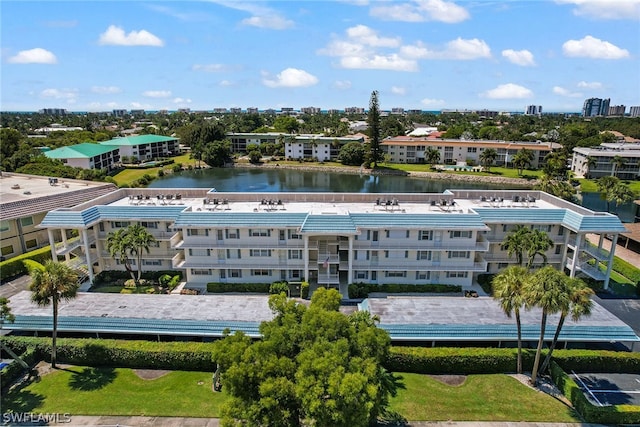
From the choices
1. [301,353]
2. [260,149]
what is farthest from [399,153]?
[301,353]

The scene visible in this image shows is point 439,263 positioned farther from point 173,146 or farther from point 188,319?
point 173,146

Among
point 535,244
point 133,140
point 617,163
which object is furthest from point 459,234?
point 133,140

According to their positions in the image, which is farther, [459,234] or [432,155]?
[432,155]

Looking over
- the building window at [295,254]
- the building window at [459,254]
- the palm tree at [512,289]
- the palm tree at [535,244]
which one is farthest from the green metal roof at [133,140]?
the palm tree at [512,289]

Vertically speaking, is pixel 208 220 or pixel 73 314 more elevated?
pixel 208 220

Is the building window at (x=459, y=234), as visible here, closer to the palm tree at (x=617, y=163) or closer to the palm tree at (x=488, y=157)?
the palm tree at (x=617, y=163)

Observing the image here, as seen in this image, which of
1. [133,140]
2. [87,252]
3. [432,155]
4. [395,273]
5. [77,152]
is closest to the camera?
[395,273]

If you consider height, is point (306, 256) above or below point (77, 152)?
below

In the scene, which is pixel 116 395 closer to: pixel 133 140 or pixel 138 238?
pixel 138 238
